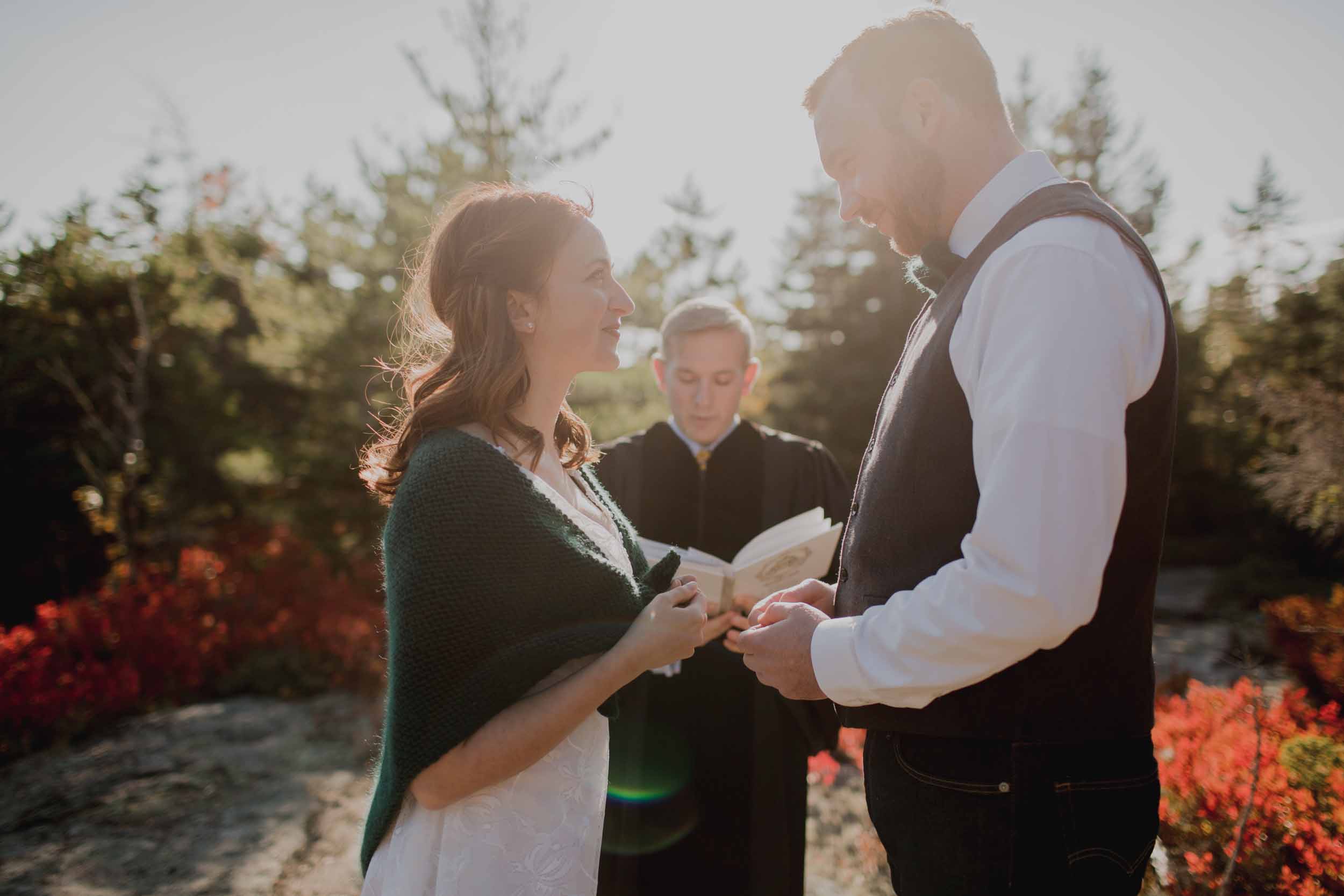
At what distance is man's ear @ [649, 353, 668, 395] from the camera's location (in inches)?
127

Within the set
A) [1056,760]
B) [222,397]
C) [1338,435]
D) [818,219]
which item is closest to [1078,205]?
[1056,760]

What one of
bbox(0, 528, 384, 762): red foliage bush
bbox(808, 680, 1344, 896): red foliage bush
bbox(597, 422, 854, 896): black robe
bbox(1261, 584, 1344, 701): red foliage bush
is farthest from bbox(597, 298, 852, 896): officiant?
bbox(1261, 584, 1344, 701): red foliage bush

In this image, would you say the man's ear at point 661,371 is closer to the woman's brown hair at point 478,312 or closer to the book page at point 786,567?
the book page at point 786,567

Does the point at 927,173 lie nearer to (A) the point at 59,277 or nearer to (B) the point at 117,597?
(B) the point at 117,597

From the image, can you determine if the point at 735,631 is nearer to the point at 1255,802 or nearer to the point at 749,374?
the point at 749,374

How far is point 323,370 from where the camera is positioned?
798cm

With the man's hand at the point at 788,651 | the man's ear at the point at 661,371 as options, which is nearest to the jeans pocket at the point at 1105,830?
the man's hand at the point at 788,651

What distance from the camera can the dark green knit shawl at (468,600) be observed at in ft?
4.49

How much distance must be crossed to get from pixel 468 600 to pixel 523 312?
29.3 inches

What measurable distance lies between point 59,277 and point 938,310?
10.8 meters

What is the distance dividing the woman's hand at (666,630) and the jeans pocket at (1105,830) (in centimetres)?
71

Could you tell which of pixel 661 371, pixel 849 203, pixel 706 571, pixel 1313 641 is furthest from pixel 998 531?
pixel 1313 641

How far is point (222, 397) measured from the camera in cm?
1188

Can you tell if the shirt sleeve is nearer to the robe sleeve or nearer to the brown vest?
the brown vest
